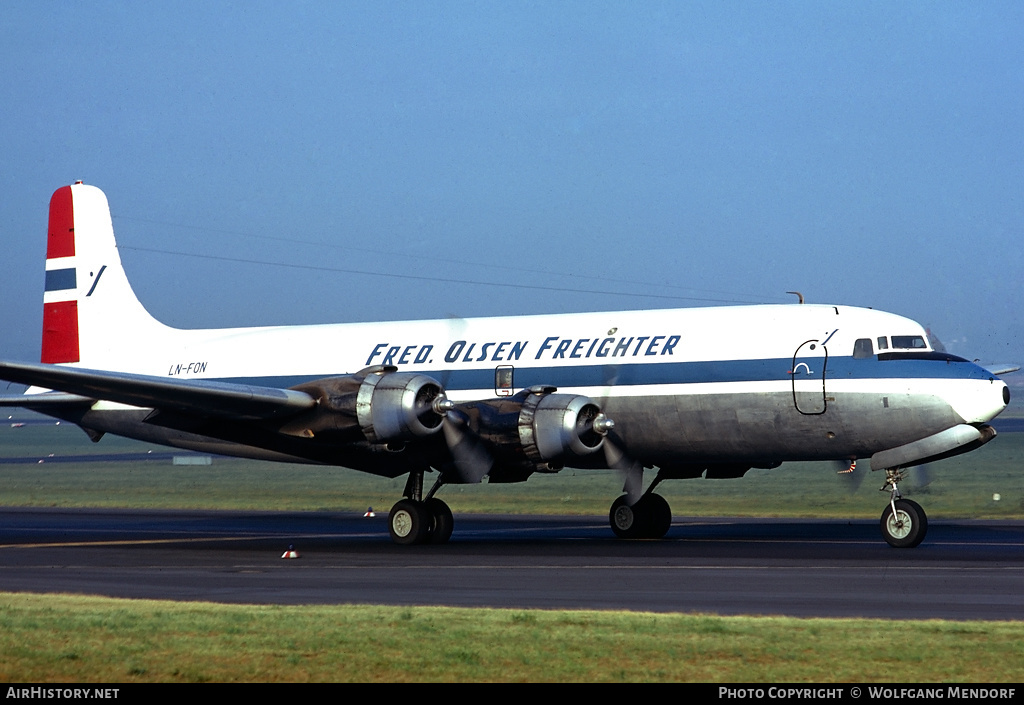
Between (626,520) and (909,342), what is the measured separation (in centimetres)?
706

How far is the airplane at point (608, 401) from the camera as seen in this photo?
71.4 feet

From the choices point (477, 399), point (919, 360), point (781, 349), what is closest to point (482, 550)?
point (477, 399)

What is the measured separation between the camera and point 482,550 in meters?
22.6

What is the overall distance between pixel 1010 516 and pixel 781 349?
38.5 feet

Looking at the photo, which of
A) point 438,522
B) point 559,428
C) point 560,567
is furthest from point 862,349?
point 438,522

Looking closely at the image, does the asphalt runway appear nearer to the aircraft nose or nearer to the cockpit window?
the aircraft nose

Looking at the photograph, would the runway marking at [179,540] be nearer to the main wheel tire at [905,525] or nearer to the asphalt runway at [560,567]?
the asphalt runway at [560,567]

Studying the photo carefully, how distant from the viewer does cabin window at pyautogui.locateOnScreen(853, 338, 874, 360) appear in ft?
72.9

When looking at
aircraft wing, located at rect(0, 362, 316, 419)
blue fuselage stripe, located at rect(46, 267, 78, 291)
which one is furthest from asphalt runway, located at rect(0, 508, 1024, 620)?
blue fuselage stripe, located at rect(46, 267, 78, 291)

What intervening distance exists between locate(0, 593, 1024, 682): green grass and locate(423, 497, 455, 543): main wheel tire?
34.2 ft

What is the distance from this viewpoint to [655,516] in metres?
26.0

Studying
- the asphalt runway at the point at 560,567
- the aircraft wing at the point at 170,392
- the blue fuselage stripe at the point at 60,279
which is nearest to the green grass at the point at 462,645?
the asphalt runway at the point at 560,567

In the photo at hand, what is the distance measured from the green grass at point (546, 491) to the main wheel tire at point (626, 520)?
8721mm
